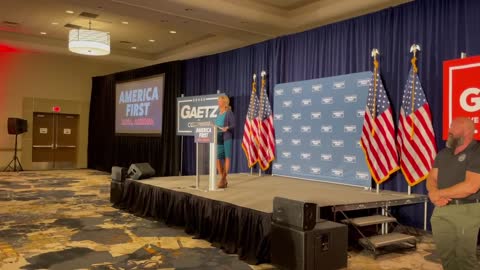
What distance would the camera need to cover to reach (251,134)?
748 centimetres

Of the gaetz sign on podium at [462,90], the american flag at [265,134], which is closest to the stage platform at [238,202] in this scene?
the american flag at [265,134]

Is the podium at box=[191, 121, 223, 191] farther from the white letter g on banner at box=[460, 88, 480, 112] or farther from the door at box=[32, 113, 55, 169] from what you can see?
the door at box=[32, 113, 55, 169]

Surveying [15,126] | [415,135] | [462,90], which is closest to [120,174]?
[415,135]

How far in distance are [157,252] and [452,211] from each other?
8.54 feet

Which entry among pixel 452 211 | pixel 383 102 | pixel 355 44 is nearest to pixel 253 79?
pixel 355 44

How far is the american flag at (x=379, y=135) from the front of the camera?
5.32m

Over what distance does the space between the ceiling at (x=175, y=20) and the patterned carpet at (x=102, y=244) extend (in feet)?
11.0

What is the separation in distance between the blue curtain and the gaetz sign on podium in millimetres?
229

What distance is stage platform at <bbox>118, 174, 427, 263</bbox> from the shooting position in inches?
157

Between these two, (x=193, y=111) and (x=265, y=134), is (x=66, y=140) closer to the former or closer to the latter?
(x=193, y=111)

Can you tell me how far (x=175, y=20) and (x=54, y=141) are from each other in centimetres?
739

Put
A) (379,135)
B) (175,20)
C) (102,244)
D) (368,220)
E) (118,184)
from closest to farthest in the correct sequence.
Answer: (102,244) → (368,220) → (379,135) → (118,184) → (175,20)

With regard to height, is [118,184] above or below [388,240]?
above

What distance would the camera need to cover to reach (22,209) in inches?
237
